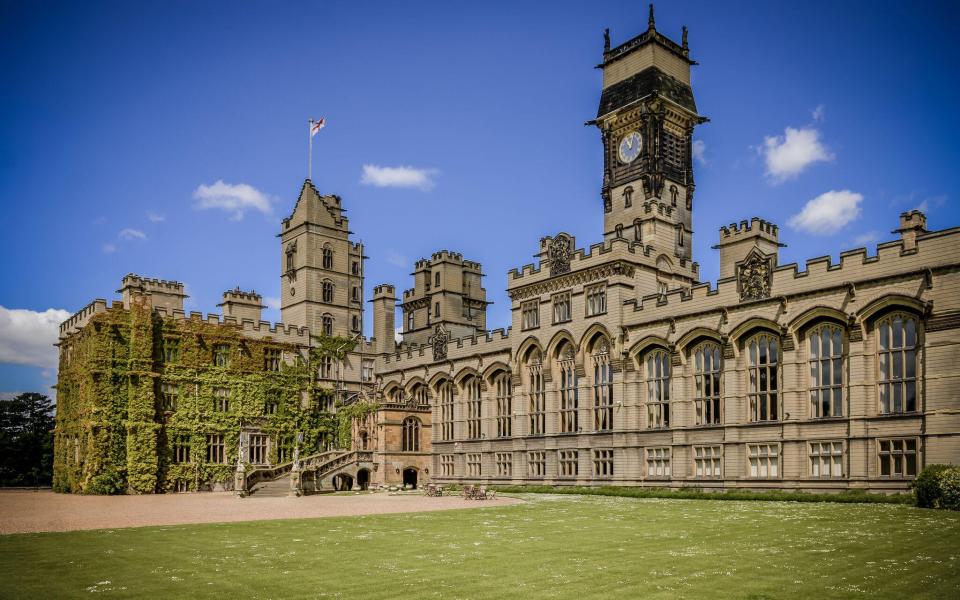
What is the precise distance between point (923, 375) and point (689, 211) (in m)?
26.8

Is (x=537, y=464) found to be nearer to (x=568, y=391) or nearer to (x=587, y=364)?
(x=568, y=391)

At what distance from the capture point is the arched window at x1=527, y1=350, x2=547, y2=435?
189 feet

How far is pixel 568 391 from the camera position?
182 feet

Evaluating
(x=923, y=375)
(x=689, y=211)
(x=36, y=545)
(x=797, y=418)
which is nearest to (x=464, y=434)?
(x=689, y=211)

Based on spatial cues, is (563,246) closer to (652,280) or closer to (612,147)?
(652,280)

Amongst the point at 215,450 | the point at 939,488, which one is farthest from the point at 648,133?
the point at 215,450

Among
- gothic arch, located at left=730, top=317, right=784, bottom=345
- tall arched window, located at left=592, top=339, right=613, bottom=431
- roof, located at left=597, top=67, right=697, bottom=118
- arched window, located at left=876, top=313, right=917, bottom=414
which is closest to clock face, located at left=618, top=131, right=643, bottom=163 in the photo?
roof, located at left=597, top=67, right=697, bottom=118

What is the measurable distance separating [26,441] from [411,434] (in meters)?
36.6

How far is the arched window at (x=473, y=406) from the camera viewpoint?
63.8 metres

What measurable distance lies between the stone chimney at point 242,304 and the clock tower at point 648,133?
31.4 meters

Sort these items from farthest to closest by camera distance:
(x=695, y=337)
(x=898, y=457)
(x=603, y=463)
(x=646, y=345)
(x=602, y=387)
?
(x=602, y=387), (x=603, y=463), (x=646, y=345), (x=695, y=337), (x=898, y=457)

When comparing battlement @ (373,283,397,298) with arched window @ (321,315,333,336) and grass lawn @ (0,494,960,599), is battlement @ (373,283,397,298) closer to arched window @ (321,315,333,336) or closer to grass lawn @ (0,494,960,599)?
arched window @ (321,315,333,336)

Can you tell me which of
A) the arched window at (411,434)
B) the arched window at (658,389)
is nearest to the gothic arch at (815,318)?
the arched window at (658,389)

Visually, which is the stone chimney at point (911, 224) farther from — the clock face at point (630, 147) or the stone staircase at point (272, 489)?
the stone staircase at point (272, 489)
